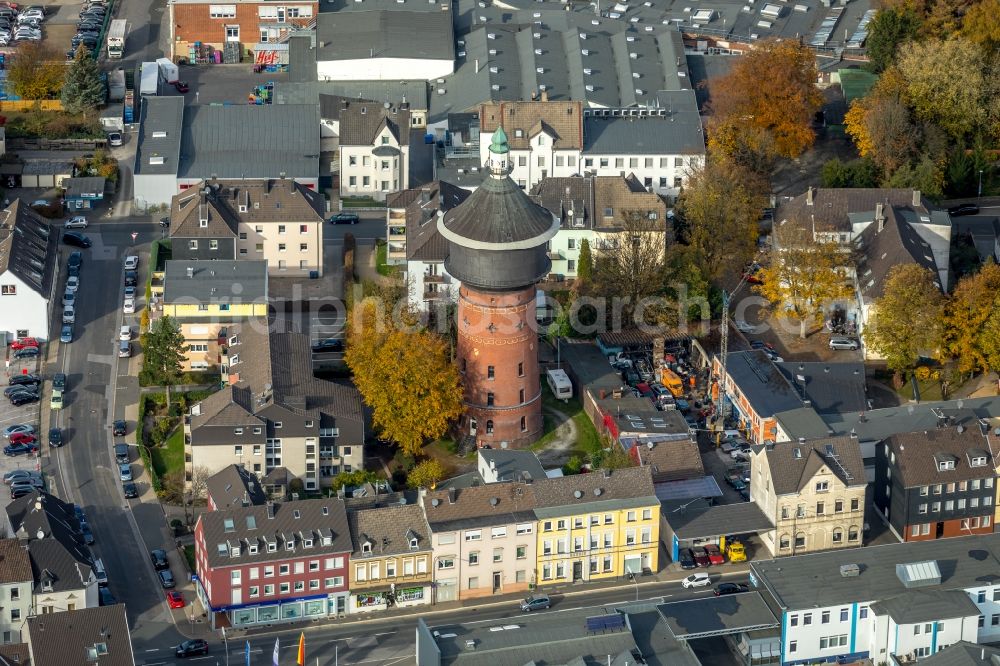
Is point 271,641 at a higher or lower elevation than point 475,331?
lower

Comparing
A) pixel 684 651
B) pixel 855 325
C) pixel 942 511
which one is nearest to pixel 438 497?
pixel 684 651

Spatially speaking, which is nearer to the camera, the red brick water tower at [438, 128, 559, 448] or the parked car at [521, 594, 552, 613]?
the parked car at [521, 594, 552, 613]

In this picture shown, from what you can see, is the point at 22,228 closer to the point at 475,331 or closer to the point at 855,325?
the point at 475,331

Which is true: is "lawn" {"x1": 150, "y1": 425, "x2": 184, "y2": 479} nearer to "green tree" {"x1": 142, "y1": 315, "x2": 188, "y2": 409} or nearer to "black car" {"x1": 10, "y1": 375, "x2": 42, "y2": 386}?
"green tree" {"x1": 142, "y1": 315, "x2": 188, "y2": 409}

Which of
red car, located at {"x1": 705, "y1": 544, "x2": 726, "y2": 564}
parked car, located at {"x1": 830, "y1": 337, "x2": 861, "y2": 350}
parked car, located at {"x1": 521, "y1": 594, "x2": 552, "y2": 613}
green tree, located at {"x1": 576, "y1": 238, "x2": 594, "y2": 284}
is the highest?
green tree, located at {"x1": 576, "y1": 238, "x2": 594, "y2": 284}

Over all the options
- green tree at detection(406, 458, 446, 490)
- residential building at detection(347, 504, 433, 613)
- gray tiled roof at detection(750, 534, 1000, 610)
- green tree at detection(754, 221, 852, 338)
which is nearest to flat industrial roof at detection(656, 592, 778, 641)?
gray tiled roof at detection(750, 534, 1000, 610)

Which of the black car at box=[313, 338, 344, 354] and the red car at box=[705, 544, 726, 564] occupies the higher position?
the black car at box=[313, 338, 344, 354]
